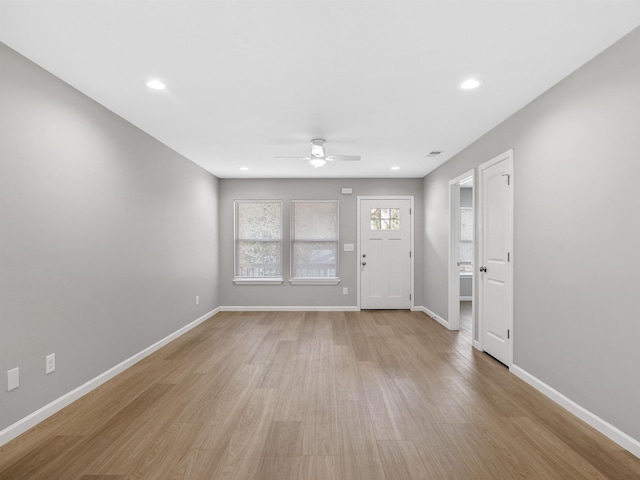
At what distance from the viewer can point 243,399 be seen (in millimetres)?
2682

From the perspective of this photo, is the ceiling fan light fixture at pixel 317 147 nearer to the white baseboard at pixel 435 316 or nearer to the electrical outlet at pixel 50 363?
the electrical outlet at pixel 50 363

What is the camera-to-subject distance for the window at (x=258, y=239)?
6293 mm

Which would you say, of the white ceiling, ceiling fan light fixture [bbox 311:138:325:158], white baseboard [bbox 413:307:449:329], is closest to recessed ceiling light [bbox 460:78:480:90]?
the white ceiling

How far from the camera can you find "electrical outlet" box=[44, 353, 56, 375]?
7.85 ft

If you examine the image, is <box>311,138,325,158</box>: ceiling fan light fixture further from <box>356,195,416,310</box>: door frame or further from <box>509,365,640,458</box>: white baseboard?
<box>509,365,640,458</box>: white baseboard

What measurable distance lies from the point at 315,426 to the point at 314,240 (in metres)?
4.22

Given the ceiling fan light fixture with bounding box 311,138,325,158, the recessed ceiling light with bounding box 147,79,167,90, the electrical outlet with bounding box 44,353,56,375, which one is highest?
the recessed ceiling light with bounding box 147,79,167,90

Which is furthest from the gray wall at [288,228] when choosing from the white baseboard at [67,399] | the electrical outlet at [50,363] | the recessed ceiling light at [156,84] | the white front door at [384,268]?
the electrical outlet at [50,363]

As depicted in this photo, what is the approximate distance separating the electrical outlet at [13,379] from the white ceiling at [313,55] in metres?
2.10

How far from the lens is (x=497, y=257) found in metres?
3.55

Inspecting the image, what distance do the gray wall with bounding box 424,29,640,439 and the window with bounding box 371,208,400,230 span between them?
3086mm

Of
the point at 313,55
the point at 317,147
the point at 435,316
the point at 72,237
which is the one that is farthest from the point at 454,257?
the point at 72,237

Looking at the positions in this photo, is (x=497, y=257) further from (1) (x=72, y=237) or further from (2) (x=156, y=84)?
(1) (x=72, y=237)

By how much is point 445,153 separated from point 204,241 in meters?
4.02
